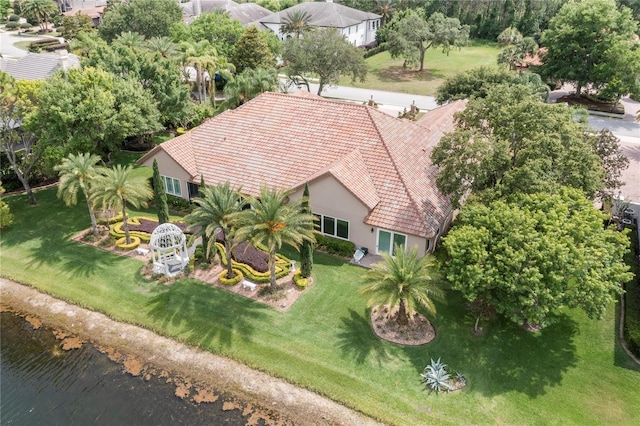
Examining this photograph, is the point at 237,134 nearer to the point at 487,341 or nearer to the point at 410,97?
the point at 487,341

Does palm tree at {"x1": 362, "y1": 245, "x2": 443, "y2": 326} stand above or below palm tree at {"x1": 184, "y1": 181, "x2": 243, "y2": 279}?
below

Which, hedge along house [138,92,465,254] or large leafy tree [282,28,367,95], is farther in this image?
large leafy tree [282,28,367,95]

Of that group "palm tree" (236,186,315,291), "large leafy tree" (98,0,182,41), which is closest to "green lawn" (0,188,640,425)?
"palm tree" (236,186,315,291)

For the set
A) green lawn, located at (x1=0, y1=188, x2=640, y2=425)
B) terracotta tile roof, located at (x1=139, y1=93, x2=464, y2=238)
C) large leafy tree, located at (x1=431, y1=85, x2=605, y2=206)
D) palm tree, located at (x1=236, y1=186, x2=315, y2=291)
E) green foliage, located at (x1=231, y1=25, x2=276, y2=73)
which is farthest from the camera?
green foliage, located at (x1=231, y1=25, x2=276, y2=73)

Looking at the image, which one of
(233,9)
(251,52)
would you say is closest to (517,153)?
(251,52)

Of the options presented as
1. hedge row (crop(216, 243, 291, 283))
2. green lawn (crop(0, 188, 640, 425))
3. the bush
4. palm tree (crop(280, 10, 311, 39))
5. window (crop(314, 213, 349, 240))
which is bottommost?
green lawn (crop(0, 188, 640, 425))

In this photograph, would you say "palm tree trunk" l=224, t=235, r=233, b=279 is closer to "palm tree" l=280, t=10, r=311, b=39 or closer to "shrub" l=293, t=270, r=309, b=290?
"shrub" l=293, t=270, r=309, b=290

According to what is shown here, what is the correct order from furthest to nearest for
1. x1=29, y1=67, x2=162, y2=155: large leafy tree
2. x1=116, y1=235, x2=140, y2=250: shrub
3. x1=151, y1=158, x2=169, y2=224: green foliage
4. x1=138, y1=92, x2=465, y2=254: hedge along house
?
x1=29, y1=67, x2=162, y2=155: large leafy tree, x1=116, y1=235, x2=140, y2=250: shrub, x1=151, y1=158, x2=169, y2=224: green foliage, x1=138, y1=92, x2=465, y2=254: hedge along house

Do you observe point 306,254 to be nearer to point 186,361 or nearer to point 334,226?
point 334,226
